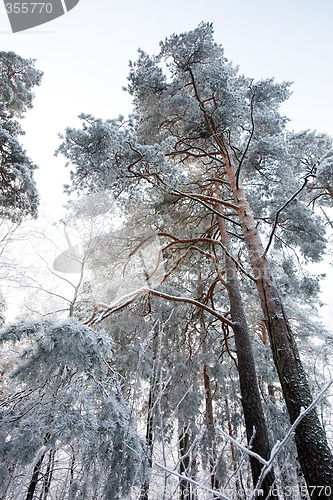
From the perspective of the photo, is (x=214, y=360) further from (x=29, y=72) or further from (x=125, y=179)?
(x=29, y=72)

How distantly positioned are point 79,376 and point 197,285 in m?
5.37

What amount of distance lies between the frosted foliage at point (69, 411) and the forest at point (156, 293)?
0.04 ft

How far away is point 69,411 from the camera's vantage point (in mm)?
2102

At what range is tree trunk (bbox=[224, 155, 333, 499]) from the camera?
2365mm

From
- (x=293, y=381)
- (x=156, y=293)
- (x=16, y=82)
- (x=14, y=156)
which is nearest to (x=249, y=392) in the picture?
(x=293, y=381)

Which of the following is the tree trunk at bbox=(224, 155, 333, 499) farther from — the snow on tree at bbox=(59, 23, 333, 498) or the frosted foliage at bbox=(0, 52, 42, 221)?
the frosted foliage at bbox=(0, 52, 42, 221)

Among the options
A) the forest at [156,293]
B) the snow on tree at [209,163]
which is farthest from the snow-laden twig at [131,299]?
the snow on tree at [209,163]

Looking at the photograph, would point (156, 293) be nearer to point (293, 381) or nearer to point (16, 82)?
point (293, 381)

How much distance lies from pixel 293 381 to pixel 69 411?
2.38 meters

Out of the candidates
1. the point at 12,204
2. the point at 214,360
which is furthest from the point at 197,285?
the point at 12,204

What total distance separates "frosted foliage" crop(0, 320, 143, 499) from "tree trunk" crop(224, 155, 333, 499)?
63.2 inches

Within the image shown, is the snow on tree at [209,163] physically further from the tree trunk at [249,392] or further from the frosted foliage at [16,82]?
the frosted foliage at [16,82]

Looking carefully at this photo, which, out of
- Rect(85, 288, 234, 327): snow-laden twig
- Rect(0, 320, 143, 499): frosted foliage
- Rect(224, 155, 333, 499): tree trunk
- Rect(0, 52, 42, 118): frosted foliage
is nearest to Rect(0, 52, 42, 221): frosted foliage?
Rect(0, 52, 42, 118): frosted foliage

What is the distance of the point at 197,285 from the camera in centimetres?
746
